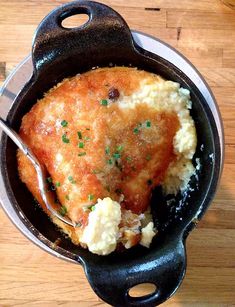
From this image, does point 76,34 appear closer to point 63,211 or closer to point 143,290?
point 63,211

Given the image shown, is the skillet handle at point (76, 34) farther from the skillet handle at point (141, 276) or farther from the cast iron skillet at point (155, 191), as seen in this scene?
the skillet handle at point (141, 276)

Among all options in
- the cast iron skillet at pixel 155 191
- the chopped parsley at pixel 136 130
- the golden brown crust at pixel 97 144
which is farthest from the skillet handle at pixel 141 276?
the chopped parsley at pixel 136 130

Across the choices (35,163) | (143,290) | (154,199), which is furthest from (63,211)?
(143,290)

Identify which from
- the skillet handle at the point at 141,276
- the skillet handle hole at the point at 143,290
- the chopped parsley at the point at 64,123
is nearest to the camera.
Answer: the skillet handle at the point at 141,276

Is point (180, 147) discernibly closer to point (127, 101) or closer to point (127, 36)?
point (127, 101)

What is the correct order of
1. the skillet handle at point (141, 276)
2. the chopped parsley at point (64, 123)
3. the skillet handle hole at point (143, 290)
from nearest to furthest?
1. the skillet handle at point (141, 276)
2. the chopped parsley at point (64, 123)
3. the skillet handle hole at point (143, 290)

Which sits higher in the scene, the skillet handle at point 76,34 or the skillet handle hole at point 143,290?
the skillet handle at point 76,34
